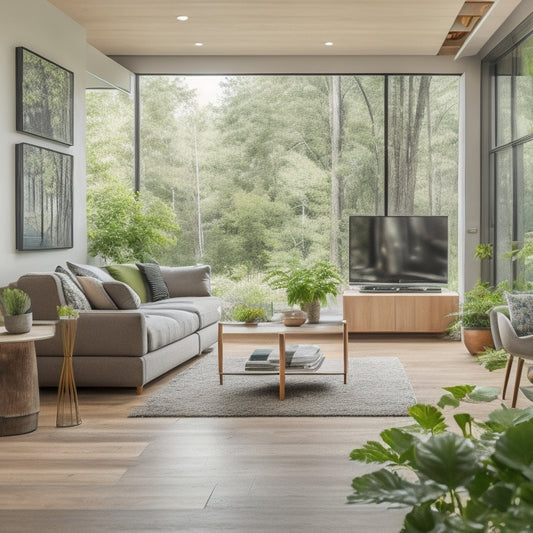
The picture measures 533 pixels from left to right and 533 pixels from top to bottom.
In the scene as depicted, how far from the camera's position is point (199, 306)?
6.98 meters

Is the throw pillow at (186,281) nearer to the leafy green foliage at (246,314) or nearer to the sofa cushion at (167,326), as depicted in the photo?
the sofa cushion at (167,326)

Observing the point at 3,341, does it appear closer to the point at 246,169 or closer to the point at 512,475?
the point at 512,475

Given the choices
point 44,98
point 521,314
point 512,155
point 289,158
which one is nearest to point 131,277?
point 44,98

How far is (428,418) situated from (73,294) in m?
4.80

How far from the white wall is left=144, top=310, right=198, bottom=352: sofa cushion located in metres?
1.09

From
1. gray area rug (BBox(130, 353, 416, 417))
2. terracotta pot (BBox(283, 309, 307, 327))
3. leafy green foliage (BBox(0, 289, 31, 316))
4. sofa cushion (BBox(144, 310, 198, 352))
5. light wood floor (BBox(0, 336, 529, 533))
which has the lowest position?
light wood floor (BBox(0, 336, 529, 533))

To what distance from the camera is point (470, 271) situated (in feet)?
27.8

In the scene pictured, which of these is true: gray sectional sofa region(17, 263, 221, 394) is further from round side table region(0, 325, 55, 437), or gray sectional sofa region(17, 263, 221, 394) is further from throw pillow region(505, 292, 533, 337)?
throw pillow region(505, 292, 533, 337)

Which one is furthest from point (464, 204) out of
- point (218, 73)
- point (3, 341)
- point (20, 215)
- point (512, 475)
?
point (512, 475)

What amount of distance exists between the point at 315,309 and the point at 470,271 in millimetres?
3142

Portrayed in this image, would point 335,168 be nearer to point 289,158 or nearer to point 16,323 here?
point 289,158

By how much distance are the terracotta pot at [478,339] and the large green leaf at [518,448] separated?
21.4 ft

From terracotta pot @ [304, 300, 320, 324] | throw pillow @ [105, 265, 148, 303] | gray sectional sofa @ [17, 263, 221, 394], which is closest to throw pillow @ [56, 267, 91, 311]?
gray sectional sofa @ [17, 263, 221, 394]

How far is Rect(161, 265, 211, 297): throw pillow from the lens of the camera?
7.84 metres
